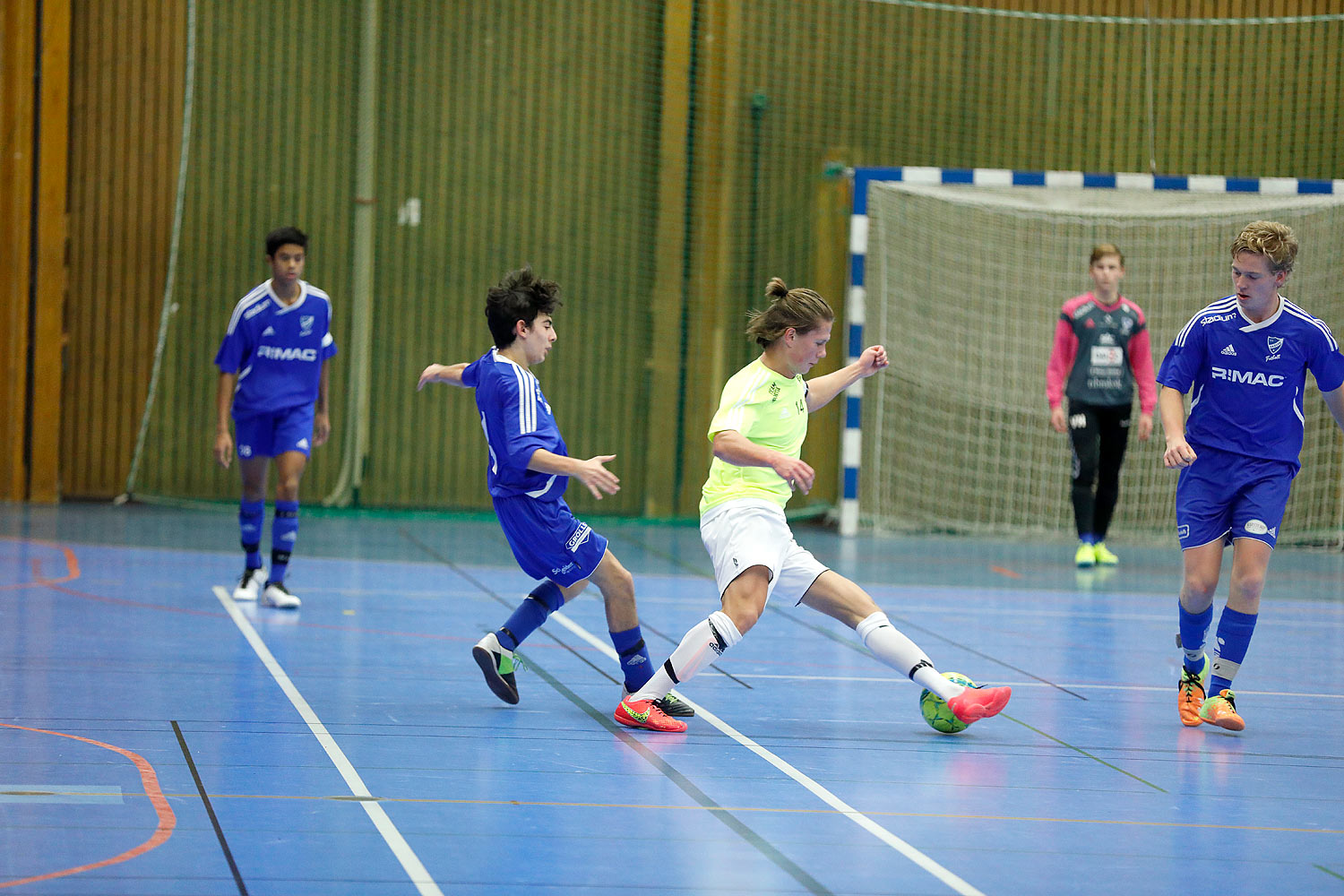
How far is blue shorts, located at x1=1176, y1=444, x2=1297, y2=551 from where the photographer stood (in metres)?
4.96

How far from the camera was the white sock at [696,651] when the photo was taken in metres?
4.71

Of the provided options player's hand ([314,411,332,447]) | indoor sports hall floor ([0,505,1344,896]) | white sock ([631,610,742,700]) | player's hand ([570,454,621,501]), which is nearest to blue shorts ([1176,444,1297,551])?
indoor sports hall floor ([0,505,1344,896])

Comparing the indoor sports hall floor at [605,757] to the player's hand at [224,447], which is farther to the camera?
the player's hand at [224,447]

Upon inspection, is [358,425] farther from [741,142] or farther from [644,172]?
[741,142]

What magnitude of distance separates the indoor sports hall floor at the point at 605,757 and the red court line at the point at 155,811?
0.04 feet

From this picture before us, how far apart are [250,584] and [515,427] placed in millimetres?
3123

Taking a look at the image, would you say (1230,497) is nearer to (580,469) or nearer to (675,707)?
(675,707)

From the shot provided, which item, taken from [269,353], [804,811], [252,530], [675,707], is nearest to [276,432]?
[269,353]

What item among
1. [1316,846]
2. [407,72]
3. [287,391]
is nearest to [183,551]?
[287,391]

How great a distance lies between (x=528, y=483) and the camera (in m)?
4.96

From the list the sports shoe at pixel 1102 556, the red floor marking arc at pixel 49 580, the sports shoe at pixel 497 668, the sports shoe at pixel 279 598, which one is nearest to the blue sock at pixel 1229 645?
the sports shoe at pixel 497 668

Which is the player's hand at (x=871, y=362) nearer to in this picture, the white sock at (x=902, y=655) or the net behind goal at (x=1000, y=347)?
the white sock at (x=902, y=655)

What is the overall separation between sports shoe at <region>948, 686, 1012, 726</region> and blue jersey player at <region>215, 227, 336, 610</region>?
3.84 m

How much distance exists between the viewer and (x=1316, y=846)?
12.0 ft
